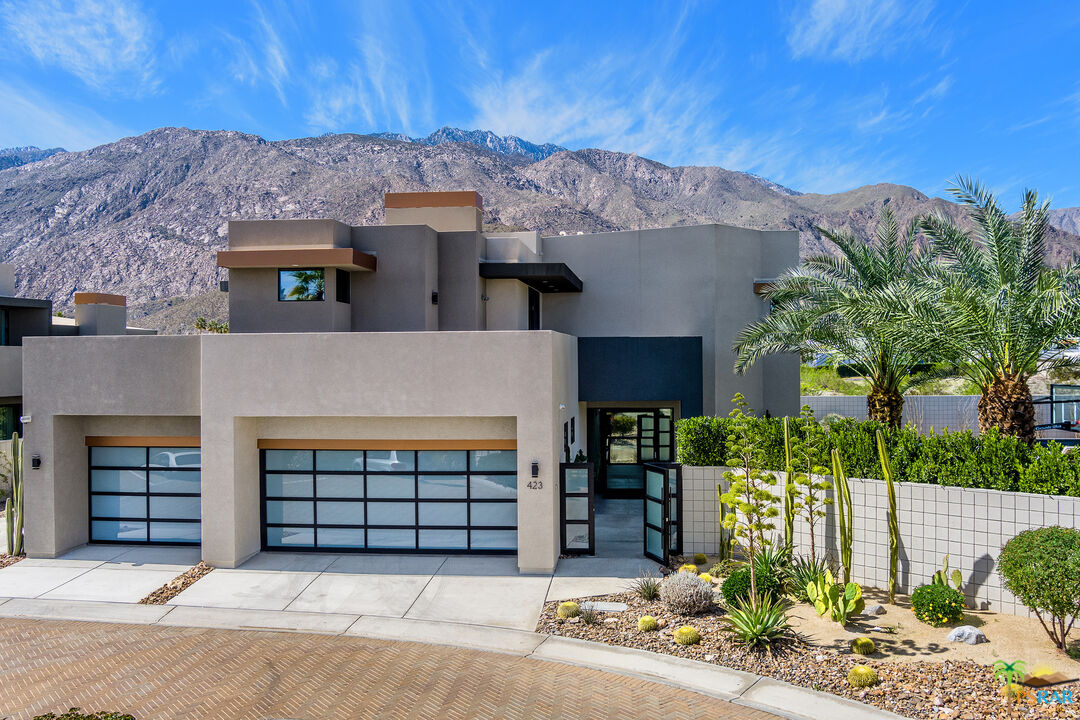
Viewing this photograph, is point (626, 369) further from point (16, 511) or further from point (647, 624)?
point (16, 511)

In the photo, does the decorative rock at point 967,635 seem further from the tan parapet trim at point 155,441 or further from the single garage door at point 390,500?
the tan parapet trim at point 155,441

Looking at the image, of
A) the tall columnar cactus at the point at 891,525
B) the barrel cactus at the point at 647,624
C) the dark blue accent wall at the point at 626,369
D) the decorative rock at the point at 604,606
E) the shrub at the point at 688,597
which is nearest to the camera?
the barrel cactus at the point at 647,624

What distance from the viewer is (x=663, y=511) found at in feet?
45.0

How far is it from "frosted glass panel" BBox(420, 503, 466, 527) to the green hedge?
5.98 metres

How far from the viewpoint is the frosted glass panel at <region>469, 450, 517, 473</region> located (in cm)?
1464

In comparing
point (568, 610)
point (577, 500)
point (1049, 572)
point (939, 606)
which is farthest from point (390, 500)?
point (1049, 572)

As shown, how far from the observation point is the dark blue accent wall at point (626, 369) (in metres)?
18.1

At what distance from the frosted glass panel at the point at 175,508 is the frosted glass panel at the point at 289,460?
6.84 feet

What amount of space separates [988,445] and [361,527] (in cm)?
1229

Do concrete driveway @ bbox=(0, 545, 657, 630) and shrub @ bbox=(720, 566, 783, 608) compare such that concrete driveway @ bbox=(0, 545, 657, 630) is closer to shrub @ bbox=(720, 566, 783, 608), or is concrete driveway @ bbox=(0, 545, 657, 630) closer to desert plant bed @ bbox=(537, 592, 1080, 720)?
desert plant bed @ bbox=(537, 592, 1080, 720)

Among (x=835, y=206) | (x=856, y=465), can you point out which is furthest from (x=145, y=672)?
(x=835, y=206)

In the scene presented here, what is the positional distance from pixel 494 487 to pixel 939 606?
27.7 ft

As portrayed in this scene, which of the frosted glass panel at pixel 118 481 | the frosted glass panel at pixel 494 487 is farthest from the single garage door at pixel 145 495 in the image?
the frosted glass panel at pixel 494 487

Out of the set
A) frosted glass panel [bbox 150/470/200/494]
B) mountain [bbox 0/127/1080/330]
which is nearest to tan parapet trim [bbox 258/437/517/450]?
frosted glass panel [bbox 150/470/200/494]
